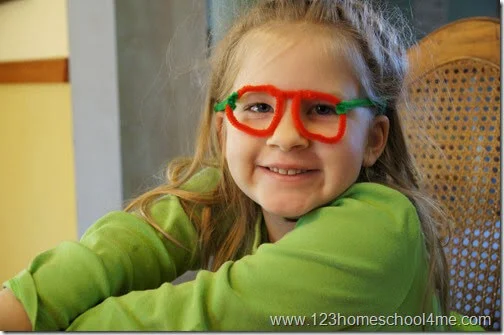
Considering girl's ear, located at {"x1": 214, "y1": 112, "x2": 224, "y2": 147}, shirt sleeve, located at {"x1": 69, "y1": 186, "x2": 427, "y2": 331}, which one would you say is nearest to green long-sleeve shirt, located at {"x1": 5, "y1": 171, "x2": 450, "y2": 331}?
shirt sleeve, located at {"x1": 69, "y1": 186, "x2": 427, "y2": 331}

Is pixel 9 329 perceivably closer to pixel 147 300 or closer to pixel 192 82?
pixel 147 300

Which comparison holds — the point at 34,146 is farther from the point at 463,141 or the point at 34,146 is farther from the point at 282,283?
the point at 463,141

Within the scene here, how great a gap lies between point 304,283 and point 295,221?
10 centimetres

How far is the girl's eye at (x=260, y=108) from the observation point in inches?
19.3

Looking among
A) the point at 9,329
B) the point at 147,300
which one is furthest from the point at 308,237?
the point at 9,329

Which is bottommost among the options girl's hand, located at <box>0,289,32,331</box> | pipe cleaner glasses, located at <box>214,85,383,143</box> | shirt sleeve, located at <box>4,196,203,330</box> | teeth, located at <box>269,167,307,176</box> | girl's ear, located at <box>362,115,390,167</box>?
girl's hand, located at <box>0,289,32,331</box>

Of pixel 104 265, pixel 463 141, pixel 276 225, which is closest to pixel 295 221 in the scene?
pixel 276 225

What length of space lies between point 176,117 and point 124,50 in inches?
3.5

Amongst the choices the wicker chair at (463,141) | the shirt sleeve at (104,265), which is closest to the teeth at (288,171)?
the shirt sleeve at (104,265)

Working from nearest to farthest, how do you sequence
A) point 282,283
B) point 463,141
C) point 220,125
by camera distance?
point 282,283, point 220,125, point 463,141

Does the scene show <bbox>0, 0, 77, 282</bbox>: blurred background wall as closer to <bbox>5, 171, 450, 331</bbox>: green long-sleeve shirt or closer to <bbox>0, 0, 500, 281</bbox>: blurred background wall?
<bbox>0, 0, 500, 281</bbox>: blurred background wall

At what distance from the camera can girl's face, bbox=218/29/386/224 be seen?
48 cm

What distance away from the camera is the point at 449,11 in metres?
0.68

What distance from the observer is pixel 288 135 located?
0.47 metres
